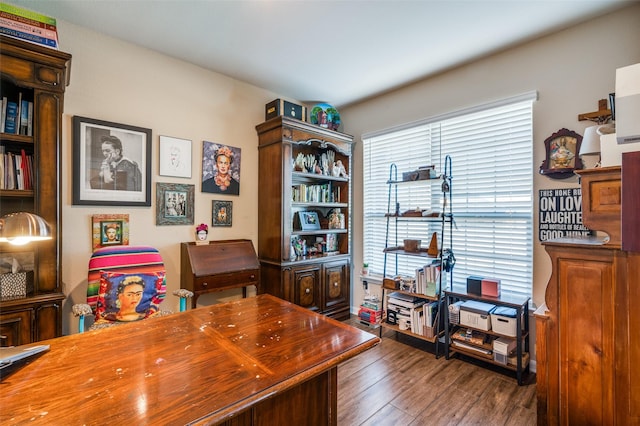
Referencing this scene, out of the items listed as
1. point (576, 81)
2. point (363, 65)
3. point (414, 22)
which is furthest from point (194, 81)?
point (576, 81)

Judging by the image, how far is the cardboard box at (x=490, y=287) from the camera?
250 centimetres

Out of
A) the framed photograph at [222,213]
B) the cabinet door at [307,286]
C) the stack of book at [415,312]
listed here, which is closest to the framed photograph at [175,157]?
the framed photograph at [222,213]

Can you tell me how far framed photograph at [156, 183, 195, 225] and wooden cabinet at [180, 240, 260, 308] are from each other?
Answer: 10.9 inches

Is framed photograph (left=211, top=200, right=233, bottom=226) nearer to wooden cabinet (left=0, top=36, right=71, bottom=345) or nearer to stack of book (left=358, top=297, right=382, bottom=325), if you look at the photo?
wooden cabinet (left=0, top=36, right=71, bottom=345)

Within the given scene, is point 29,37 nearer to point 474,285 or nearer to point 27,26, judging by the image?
point 27,26

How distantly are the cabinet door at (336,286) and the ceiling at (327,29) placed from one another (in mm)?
2248

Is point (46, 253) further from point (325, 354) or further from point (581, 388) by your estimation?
point (581, 388)

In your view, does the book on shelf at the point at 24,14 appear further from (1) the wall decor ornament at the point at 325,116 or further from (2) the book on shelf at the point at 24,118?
(1) the wall decor ornament at the point at 325,116

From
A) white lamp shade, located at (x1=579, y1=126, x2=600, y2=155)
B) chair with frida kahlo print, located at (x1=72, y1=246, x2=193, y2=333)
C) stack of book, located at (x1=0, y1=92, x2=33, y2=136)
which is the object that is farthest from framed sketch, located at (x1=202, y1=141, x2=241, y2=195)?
white lamp shade, located at (x1=579, y1=126, x2=600, y2=155)

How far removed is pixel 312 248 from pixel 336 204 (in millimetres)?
659

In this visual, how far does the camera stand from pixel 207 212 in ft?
10.1

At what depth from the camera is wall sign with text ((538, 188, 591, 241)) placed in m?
2.25

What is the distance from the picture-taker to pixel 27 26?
1862 millimetres

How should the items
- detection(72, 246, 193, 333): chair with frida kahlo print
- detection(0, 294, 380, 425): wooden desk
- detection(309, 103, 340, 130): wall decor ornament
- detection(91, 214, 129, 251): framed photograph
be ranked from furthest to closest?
detection(309, 103, 340, 130): wall decor ornament → detection(91, 214, 129, 251): framed photograph → detection(72, 246, 193, 333): chair with frida kahlo print → detection(0, 294, 380, 425): wooden desk
